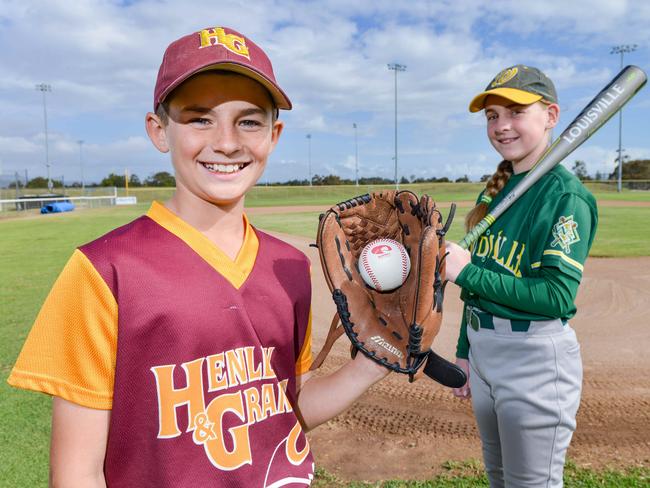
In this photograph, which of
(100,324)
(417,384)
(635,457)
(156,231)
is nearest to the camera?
(100,324)

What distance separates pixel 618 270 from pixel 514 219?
704cm

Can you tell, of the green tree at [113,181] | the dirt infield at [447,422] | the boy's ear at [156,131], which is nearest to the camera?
the boy's ear at [156,131]

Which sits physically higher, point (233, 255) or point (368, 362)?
point (233, 255)

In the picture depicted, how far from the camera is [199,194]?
1397 mm

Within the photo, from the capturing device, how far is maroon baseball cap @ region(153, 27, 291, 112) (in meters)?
1.27

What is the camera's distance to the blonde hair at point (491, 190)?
2432 millimetres

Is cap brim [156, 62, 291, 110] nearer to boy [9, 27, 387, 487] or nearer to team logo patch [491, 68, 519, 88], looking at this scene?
boy [9, 27, 387, 487]

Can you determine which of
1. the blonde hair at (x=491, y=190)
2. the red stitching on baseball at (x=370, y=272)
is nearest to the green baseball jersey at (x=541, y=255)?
the blonde hair at (x=491, y=190)

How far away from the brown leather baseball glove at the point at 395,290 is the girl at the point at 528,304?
0.44 meters

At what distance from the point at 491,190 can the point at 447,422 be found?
1.70 meters

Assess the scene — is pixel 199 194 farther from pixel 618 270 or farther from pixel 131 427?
pixel 618 270

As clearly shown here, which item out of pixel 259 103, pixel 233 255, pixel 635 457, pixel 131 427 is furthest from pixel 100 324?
pixel 635 457

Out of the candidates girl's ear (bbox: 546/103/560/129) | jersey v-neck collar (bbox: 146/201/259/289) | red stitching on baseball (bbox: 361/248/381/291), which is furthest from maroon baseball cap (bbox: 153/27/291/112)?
girl's ear (bbox: 546/103/560/129)

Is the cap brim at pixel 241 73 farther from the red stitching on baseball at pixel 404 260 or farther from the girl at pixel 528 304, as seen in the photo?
the girl at pixel 528 304
